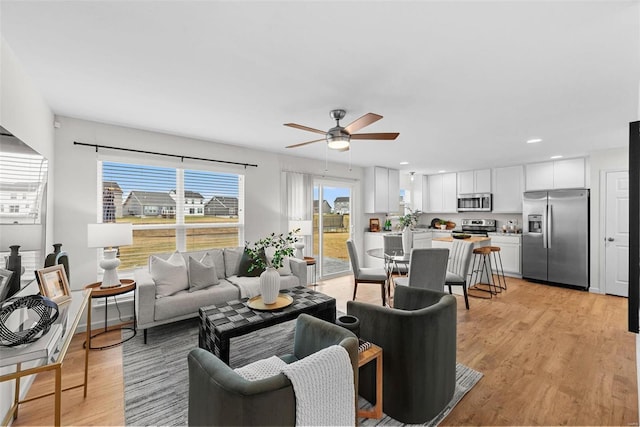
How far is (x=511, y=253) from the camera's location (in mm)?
5805

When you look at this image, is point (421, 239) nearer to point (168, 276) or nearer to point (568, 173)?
point (568, 173)

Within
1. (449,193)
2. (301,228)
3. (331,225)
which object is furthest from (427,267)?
(449,193)

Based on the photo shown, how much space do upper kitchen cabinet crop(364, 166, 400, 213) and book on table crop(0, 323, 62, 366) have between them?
545 centimetres

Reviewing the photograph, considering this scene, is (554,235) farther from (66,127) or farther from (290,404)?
(66,127)


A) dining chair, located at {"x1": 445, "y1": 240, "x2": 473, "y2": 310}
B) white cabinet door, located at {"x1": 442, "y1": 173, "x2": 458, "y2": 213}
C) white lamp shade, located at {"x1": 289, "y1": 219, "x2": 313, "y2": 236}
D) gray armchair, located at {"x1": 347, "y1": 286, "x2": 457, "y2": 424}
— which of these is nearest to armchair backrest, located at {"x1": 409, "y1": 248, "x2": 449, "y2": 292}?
dining chair, located at {"x1": 445, "y1": 240, "x2": 473, "y2": 310}

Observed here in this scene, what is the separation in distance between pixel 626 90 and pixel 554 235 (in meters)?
3.55

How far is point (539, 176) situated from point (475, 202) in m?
1.27

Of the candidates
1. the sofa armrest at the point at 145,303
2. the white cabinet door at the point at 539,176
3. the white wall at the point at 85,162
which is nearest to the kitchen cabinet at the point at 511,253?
the white cabinet door at the point at 539,176

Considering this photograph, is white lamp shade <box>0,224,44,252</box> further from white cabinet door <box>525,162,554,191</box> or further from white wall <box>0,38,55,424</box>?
white cabinet door <box>525,162,554,191</box>

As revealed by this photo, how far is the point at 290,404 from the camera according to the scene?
3.74ft

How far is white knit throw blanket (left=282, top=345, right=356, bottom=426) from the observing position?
1.16 m

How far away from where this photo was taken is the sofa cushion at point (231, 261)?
12.6 feet

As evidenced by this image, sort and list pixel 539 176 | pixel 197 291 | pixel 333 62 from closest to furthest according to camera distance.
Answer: pixel 333 62 → pixel 197 291 → pixel 539 176

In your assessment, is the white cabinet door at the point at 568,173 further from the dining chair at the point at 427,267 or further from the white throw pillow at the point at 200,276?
the white throw pillow at the point at 200,276
